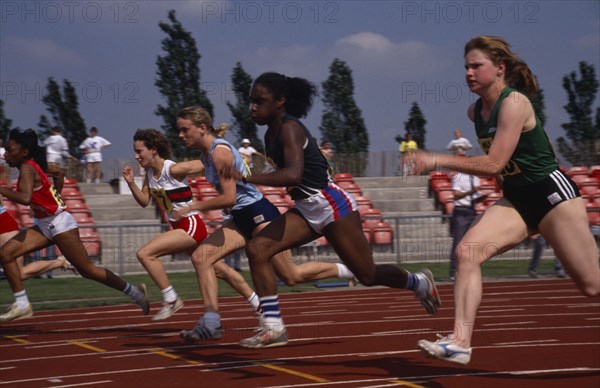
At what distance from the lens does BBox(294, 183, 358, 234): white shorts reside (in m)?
7.25

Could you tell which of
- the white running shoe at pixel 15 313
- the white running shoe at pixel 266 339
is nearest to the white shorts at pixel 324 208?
the white running shoe at pixel 266 339

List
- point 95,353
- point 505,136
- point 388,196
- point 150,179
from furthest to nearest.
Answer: point 388,196 → point 150,179 → point 95,353 → point 505,136

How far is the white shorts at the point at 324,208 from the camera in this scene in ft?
23.8

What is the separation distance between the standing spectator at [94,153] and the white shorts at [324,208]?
18901mm

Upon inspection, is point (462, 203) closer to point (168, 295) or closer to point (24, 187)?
point (168, 295)

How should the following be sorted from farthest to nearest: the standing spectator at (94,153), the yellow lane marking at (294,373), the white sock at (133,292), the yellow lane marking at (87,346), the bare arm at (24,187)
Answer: the standing spectator at (94,153), the white sock at (133,292), the bare arm at (24,187), the yellow lane marking at (87,346), the yellow lane marking at (294,373)

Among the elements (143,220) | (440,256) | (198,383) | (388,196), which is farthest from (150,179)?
(388,196)

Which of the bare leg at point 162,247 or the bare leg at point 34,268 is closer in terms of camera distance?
the bare leg at point 162,247

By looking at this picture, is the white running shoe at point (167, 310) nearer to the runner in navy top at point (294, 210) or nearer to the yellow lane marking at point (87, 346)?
the yellow lane marking at point (87, 346)

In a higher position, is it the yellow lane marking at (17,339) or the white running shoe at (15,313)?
the white running shoe at (15,313)

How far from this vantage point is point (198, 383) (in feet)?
21.4

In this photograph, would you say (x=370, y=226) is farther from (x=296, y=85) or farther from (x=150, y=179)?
(x=296, y=85)

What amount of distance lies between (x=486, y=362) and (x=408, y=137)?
854 inches

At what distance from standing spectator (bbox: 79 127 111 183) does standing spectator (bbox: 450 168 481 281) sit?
42.1ft
